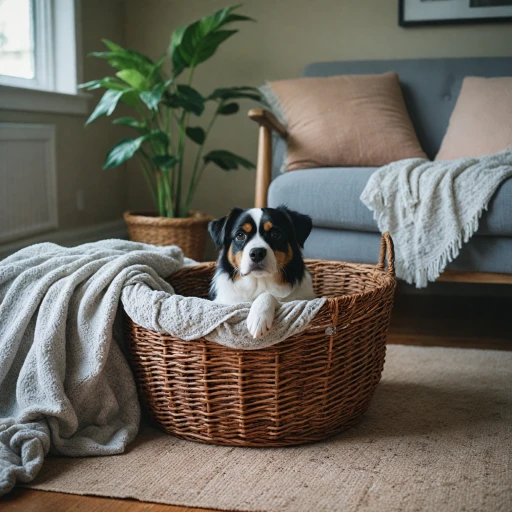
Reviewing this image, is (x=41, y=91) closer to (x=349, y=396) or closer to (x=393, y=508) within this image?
(x=349, y=396)

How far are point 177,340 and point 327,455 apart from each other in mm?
420

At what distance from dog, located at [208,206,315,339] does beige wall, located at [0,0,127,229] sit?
1607mm

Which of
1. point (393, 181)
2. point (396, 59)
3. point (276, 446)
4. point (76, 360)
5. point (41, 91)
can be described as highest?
point (396, 59)

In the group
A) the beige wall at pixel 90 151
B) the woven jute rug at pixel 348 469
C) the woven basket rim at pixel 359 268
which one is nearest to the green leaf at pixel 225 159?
the beige wall at pixel 90 151

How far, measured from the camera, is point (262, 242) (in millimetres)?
1711

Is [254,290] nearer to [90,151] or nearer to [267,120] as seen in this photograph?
[267,120]

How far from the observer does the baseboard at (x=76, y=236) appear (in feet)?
9.40

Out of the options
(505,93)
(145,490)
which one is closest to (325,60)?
(505,93)


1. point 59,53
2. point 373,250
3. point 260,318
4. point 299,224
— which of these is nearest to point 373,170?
point 373,250

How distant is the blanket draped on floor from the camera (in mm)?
2199

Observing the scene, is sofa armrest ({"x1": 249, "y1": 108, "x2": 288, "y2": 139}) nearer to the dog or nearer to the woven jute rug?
the dog

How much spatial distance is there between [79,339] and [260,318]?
1.59 ft

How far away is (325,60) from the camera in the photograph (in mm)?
3539

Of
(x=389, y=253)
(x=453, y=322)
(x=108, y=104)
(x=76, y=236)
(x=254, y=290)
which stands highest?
(x=108, y=104)
